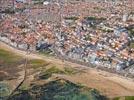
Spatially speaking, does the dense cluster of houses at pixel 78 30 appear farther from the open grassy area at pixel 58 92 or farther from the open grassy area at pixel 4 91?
the open grassy area at pixel 4 91

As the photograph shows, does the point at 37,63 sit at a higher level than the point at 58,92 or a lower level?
higher

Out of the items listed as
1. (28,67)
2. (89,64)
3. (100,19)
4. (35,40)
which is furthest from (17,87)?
(100,19)

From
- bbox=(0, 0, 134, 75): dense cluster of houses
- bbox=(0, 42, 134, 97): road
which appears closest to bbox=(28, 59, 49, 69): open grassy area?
bbox=(0, 42, 134, 97): road

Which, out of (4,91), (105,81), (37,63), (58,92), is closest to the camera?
(4,91)

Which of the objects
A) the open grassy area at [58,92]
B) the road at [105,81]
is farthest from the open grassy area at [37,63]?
the open grassy area at [58,92]

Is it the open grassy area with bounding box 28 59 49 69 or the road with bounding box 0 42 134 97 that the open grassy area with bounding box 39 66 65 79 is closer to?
the road with bounding box 0 42 134 97

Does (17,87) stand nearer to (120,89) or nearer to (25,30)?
(120,89)

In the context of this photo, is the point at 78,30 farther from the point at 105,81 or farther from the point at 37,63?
the point at 105,81

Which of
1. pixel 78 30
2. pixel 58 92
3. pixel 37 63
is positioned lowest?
pixel 58 92

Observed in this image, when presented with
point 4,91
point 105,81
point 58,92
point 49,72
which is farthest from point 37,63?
point 105,81
